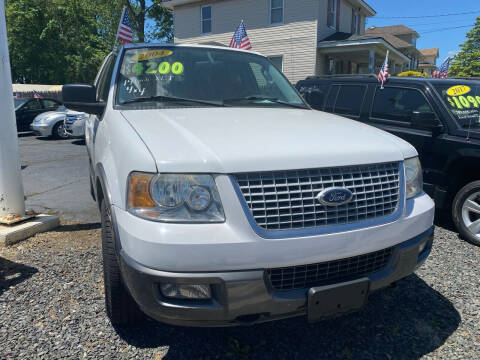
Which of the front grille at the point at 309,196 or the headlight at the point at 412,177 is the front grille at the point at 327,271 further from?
the headlight at the point at 412,177

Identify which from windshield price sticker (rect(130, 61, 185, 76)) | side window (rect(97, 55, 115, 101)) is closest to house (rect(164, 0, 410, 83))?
side window (rect(97, 55, 115, 101))

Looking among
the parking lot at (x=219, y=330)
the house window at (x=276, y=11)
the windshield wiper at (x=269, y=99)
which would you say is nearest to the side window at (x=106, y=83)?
the windshield wiper at (x=269, y=99)

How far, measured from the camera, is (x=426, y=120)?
174 inches

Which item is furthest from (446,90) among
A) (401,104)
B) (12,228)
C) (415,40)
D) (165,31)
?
(415,40)

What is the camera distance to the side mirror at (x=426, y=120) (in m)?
4.40

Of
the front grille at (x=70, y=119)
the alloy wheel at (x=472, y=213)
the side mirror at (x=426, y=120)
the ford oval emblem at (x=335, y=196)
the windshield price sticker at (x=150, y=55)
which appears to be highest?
the windshield price sticker at (x=150, y=55)

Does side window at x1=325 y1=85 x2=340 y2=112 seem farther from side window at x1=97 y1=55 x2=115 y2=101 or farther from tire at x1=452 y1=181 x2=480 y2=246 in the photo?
side window at x1=97 y1=55 x2=115 y2=101

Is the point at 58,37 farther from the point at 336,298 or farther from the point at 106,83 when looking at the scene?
the point at 336,298

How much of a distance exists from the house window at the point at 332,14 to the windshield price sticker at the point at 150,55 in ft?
54.9

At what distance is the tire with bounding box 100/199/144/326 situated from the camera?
2222 millimetres

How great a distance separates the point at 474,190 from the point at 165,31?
29316mm

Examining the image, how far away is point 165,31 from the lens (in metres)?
29.6

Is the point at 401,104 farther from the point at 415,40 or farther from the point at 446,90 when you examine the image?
the point at 415,40

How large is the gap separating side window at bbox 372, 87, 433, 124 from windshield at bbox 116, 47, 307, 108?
212cm
